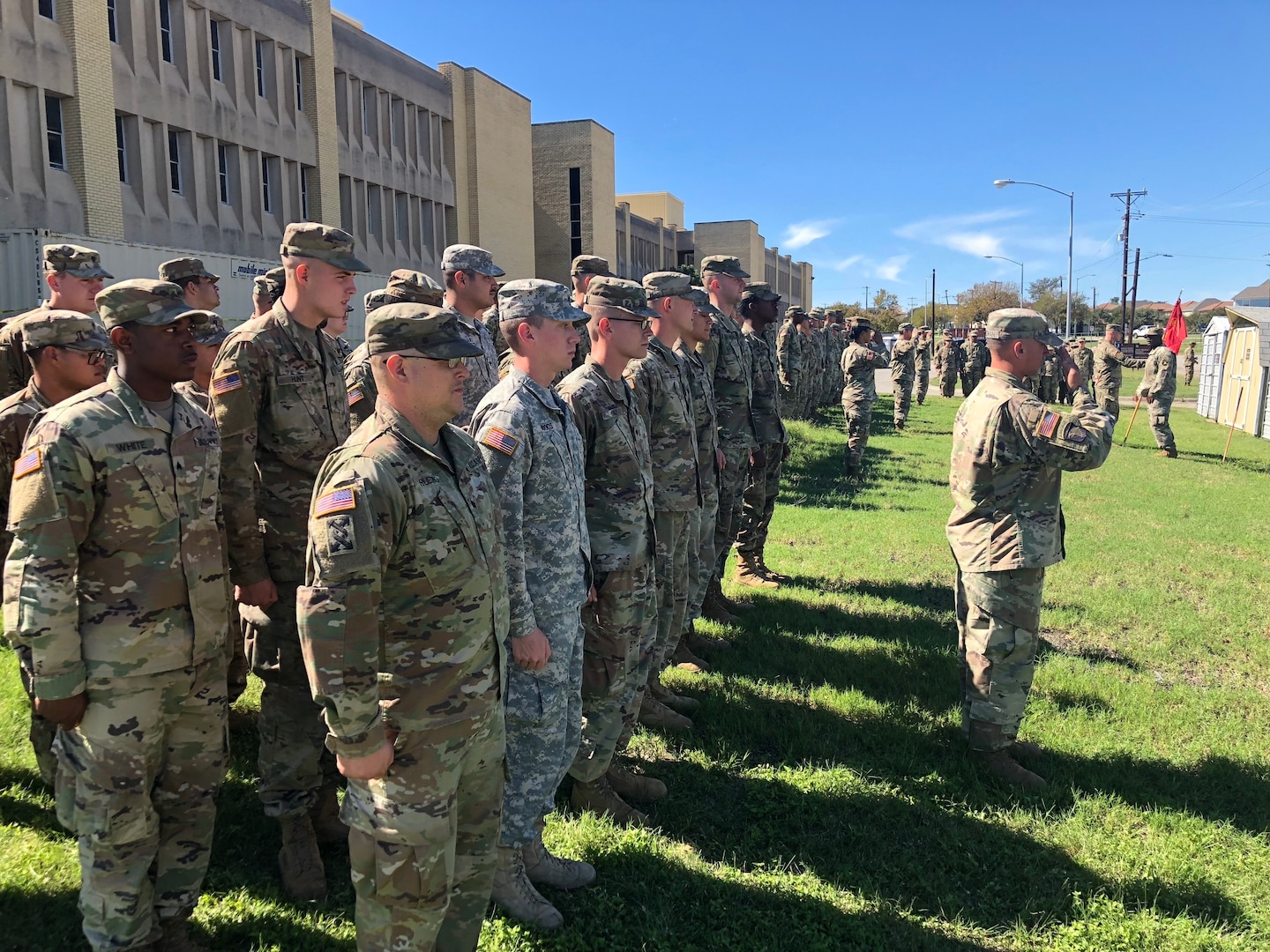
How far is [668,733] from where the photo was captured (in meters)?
5.23

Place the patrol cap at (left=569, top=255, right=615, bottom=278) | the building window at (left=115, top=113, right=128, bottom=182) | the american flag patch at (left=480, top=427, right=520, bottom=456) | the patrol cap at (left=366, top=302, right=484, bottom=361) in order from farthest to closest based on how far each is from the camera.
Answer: the building window at (left=115, top=113, right=128, bottom=182)
the patrol cap at (left=569, top=255, right=615, bottom=278)
the american flag patch at (left=480, top=427, right=520, bottom=456)
the patrol cap at (left=366, top=302, right=484, bottom=361)

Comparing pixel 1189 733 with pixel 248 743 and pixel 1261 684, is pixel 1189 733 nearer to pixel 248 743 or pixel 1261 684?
pixel 1261 684

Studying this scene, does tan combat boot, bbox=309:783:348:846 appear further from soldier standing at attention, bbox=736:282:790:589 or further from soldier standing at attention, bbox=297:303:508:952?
soldier standing at attention, bbox=736:282:790:589

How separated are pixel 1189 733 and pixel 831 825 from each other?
2624 mm

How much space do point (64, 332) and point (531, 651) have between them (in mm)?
2589

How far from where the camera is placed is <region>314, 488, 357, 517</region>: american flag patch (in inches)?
94.9

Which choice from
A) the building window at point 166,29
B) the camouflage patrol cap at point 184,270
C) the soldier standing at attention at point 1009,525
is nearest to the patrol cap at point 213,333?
the camouflage patrol cap at point 184,270

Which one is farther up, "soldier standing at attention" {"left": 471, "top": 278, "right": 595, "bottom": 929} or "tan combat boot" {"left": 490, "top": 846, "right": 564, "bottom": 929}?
"soldier standing at attention" {"left": 471, "top": 278, "right": 595, "bottom": 929}

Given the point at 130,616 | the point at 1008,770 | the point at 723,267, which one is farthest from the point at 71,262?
the point at 1008,770

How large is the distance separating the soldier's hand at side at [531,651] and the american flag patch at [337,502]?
1.08m

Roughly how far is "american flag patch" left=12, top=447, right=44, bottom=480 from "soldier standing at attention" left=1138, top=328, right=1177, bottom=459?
19054 millimetres

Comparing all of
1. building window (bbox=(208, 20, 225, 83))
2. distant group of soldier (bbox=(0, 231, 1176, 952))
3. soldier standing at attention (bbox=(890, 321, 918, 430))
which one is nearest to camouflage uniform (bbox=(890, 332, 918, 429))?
soldier standing at attention (bbox=(890, 321, 918, 430))

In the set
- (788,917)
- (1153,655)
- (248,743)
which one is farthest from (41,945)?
(1153,655)

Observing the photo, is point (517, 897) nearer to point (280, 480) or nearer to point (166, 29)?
point (280, 480)
